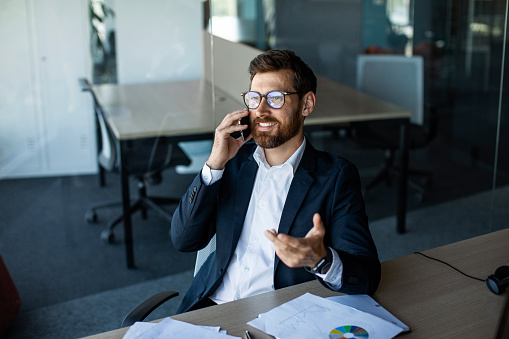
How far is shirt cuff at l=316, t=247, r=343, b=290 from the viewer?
1.37 m

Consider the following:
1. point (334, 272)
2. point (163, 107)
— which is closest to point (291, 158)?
point (334, 272)

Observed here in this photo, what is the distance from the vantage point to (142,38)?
9.17 ft

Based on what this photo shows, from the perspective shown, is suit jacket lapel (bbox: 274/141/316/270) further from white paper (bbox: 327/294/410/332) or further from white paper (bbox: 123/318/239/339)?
white paper (bbox: 123/318/239/339)

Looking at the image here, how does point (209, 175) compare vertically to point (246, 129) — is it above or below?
below

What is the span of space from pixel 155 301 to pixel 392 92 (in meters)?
2.88

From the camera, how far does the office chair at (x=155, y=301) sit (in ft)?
4.86

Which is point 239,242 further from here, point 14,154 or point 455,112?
point 455,112

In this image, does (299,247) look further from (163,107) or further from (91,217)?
(91,217)

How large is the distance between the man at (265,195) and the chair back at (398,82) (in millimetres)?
2371

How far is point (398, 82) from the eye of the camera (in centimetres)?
399

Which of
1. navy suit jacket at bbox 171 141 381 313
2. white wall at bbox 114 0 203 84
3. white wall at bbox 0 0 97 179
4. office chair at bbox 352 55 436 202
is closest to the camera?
navy suit jacket at bbox 171 141 381 313

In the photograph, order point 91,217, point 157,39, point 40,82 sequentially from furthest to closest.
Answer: point 91,217
point 157,39
point 40,82

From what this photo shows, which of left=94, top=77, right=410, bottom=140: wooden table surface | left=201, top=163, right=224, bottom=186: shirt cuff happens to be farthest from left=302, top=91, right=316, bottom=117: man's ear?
left=94, top=77, right=410, bottom=140: wooden table surface

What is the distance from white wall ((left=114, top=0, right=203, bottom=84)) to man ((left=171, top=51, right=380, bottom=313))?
1.27m
